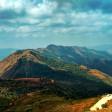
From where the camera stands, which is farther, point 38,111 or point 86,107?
point 38,111

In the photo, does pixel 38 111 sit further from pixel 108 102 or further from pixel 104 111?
pixel 104 111

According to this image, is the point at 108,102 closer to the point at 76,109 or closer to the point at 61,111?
the point at 76,109

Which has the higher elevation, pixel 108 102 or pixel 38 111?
pixel 108 102

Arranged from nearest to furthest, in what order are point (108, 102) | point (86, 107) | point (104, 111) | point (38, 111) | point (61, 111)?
point (104, 111), point (108, 102), point (86, 107), point (61, 111), point (38, 111)

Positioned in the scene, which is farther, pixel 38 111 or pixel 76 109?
pixel 38 111

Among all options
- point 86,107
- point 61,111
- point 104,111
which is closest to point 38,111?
point 61,111

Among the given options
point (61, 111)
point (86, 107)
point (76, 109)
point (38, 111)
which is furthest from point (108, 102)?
point (38, 111)

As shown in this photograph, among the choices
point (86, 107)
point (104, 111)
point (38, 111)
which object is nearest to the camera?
point (104, 111)

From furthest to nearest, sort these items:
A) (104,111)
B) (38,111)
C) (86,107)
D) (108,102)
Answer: (38,111) < (86,107) < (108,102) < (104,111)

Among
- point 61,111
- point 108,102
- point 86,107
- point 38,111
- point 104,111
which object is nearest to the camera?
point 104,111
